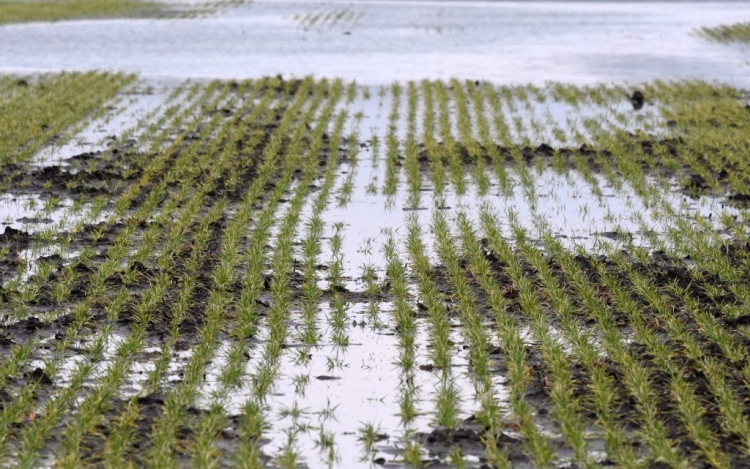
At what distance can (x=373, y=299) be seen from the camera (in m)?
8.24

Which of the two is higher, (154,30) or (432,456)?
(432,456)

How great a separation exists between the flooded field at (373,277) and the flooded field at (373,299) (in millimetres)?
26

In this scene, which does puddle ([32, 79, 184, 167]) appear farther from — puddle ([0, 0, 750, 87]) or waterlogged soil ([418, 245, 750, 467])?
waterlogged soil ([418, 245, 750, 467])

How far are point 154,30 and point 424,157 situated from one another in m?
20.2

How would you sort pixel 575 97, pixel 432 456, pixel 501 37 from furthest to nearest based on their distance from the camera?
pixel 501 37
pixel 575 97
pixel 432 456

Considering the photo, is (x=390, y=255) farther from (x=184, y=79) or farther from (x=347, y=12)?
(x=347, y=12)

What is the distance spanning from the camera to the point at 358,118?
17266 millimetres

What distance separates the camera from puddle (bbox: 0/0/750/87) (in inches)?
923

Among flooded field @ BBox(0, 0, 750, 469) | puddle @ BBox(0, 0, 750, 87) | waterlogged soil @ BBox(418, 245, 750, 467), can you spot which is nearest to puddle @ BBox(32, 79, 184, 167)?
flooded field @ BBox(0, 0, 750, 469)

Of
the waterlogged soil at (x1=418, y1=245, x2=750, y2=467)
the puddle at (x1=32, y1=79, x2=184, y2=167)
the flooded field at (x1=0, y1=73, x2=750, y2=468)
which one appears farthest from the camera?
the puddle at (x1=32, y1=79, x2=184, y2=167)

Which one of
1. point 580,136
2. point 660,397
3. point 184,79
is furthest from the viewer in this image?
point 184,79

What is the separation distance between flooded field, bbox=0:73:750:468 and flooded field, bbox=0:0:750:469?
1.0 inches

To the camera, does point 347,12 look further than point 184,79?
Yes

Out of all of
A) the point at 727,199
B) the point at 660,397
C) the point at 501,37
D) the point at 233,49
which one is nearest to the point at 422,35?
the point at 501,37
